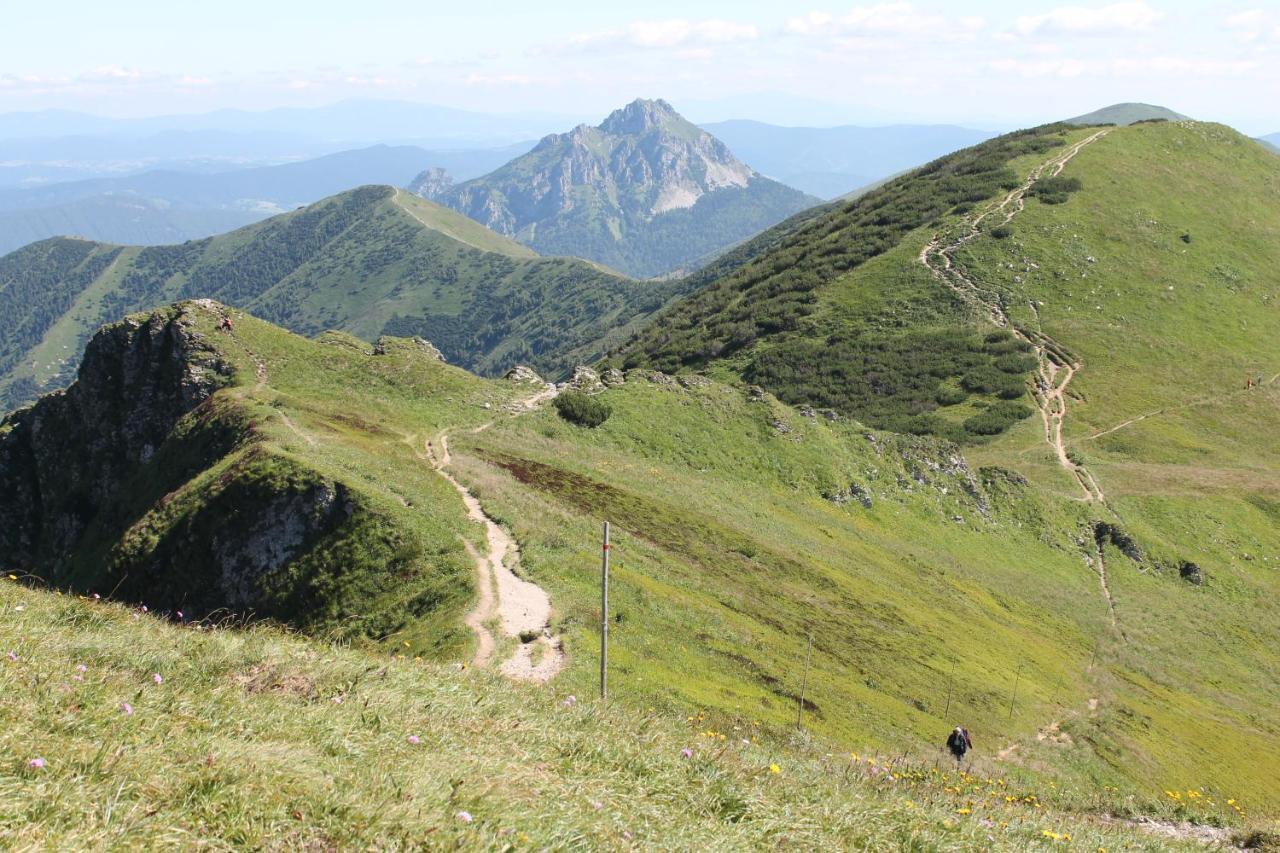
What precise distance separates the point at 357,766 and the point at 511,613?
58.6 feet

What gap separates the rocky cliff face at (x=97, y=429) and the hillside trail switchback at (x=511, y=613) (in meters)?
34.6

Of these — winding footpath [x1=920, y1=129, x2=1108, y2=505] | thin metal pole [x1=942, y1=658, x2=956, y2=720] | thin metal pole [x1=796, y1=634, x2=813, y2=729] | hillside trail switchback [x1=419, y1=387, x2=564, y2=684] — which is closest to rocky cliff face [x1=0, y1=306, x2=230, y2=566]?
hillside trail switchback [x1=419, y1=387, x2=564, y2=684]

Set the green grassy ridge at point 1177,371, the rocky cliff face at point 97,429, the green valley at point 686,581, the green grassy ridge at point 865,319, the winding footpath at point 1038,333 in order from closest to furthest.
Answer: the green valley at point 686,581, the green grassy ridge at point 1177,371, the rocky cliff face at point 97,429, the winding footpath at point 1038,333, the green grassy ridge at point 865,319

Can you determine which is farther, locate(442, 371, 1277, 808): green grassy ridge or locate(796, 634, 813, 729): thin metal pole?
locate(442, 371, 1277, 808): green grassy ridge

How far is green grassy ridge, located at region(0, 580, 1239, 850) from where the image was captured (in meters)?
7.42

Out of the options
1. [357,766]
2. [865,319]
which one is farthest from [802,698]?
[865,319]

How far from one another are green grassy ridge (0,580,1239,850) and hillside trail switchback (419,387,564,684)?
7.55 metres

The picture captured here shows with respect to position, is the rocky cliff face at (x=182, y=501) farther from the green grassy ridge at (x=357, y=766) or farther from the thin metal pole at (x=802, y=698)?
the green grassy ridge at (x=357, y=766)

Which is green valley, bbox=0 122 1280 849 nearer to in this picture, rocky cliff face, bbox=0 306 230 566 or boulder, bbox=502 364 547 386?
rocky cliff face, bbox=0 306 230 566

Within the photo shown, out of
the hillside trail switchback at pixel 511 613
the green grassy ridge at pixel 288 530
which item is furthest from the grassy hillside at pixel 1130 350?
the green grassy ridge at pixel 288 530

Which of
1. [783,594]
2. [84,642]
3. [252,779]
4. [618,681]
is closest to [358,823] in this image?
[252,779]

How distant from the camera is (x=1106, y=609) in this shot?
5469 cm

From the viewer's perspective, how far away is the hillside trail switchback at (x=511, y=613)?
2336 cm

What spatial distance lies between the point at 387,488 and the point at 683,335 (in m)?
105
